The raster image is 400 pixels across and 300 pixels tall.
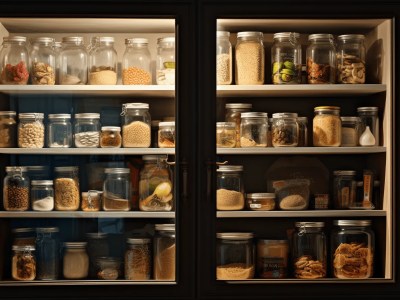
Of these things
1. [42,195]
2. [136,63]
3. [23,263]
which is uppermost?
[136,63]

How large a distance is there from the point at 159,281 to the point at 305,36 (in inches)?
44.2

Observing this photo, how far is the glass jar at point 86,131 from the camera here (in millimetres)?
2596

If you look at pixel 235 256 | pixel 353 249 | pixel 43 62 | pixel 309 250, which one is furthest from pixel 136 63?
pixel 353 249

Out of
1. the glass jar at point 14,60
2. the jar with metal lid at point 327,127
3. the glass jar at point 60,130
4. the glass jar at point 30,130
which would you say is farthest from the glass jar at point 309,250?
the glass jar at point 14,60

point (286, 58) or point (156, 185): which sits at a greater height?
point (286, 58)

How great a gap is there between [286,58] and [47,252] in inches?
48.0

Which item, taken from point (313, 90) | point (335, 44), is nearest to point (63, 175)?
point (313, 90)

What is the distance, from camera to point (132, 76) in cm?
261

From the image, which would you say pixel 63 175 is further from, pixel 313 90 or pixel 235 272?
pixel 313 90

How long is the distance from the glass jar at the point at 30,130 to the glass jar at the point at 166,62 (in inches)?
19.5

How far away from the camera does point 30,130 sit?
102 inches

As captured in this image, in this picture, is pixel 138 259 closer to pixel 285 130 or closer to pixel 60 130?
pixel 60 130

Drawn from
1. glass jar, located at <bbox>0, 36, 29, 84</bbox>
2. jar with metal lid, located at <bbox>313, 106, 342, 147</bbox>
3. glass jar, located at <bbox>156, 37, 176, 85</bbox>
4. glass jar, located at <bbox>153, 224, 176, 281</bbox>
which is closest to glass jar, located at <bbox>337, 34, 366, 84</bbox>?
jar with metal lid, located at <bbox>313, 106, 342, 147</bbox>

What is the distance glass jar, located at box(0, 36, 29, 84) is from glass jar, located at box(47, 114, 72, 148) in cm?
19
